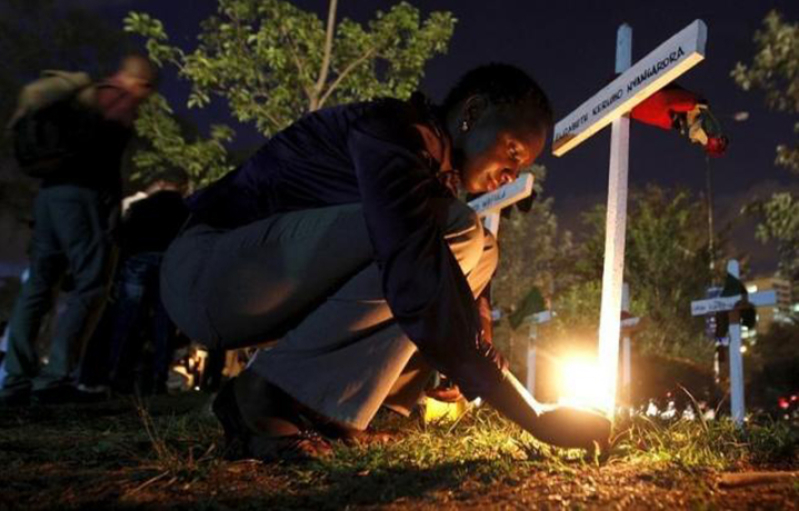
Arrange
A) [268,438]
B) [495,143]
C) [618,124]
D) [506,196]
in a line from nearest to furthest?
[268,438], [495,143], [618,124], [506,196]

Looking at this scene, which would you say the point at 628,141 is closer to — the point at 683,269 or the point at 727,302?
the point at 727,302

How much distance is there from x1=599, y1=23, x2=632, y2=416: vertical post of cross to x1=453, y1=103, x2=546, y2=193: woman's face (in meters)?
0.86

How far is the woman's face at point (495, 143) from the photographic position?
2.13m

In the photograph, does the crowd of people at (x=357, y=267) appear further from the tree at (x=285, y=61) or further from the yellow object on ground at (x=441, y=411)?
the tree at (x=285, y=61)

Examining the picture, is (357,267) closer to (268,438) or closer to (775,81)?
(268,438)

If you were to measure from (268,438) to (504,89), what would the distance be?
1.25m

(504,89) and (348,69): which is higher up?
(348,69)

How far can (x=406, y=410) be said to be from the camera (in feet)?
7.90

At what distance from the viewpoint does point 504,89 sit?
7.12 feet

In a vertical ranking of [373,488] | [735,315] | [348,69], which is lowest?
[373,488]

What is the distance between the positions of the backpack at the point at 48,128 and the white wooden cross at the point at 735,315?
528cm

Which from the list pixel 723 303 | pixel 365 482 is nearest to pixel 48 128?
pixel 365 482

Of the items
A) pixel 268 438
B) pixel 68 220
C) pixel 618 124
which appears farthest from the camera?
pixel 68 220

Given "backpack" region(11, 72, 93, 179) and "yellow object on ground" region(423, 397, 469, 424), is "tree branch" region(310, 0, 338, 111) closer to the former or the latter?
"backpack" region(11, 72, 93, 179)
